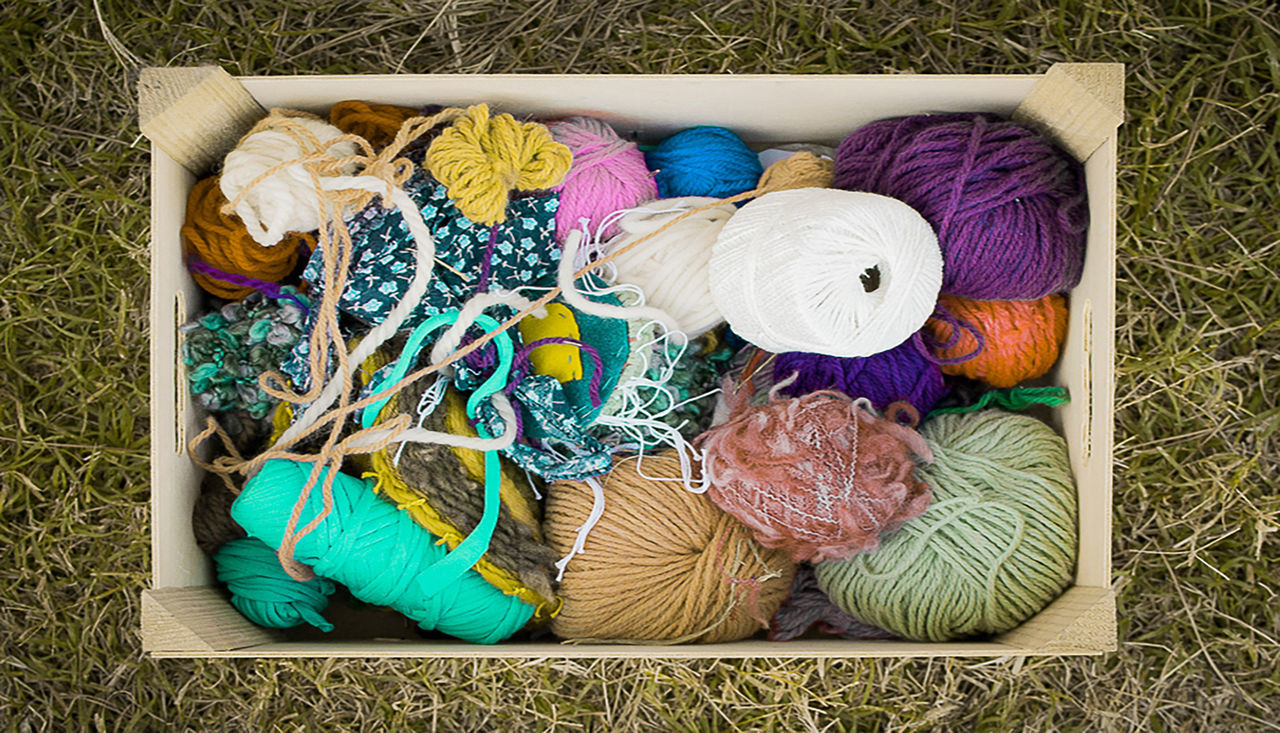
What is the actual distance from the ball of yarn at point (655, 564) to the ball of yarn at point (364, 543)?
0.10 meters

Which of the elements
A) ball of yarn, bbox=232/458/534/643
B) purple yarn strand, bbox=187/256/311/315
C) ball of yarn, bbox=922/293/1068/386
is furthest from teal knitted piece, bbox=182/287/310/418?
ball of yarn, bbox=922/293/1068/386

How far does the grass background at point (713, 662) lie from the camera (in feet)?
3.86

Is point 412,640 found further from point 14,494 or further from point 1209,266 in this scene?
point 1209,266

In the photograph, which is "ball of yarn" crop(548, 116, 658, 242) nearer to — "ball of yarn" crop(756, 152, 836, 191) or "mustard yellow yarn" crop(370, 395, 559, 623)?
"ball of yarn" crop(756, 152, 836, 191)

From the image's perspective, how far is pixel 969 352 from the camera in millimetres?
1052

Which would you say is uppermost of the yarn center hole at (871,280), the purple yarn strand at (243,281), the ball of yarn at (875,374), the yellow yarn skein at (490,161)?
the yellow yarn skein at (490,161)

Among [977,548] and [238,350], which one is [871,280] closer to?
[977,548]

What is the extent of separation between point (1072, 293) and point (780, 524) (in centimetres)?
42

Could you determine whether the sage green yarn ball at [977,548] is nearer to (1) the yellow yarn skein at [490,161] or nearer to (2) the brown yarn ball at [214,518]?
(1) the yellow yarn skein at [490,161]

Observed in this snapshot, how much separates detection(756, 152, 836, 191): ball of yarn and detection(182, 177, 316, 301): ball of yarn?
495 mm

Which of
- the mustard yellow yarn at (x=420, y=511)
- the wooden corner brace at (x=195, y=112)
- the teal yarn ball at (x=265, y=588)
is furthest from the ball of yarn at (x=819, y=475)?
the wooden corner brace at (x=195, y=112)

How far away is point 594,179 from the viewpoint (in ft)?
3.38

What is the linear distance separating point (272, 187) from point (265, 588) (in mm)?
421

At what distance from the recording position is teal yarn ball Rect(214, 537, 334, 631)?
1.03 metres
